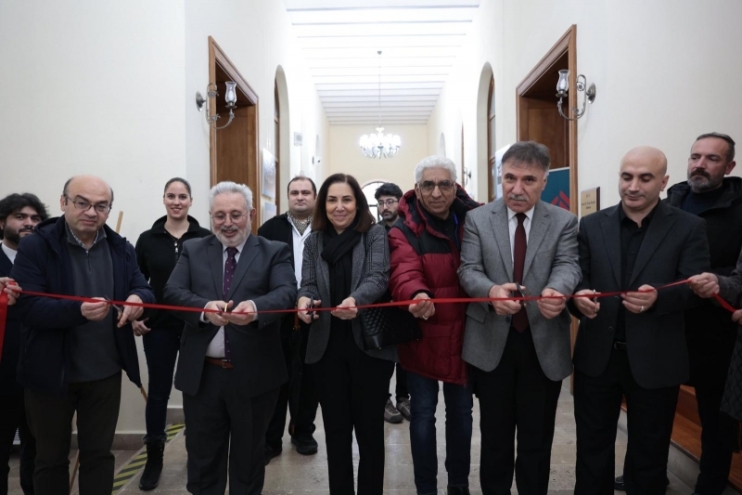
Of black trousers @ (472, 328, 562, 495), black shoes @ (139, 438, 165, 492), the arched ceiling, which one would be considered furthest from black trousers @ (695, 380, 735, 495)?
the arched ceiling

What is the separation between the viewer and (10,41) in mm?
4477

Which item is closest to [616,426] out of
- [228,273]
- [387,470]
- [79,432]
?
[387,470]

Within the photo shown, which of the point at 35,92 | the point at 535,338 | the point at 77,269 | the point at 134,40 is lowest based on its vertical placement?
the point at 535,338

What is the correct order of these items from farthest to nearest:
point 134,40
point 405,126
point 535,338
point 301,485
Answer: point 405,126
point 134,40
point 301,485
point 535,338

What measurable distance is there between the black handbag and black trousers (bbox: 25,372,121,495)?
3.69 ft

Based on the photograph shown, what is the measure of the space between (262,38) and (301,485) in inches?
226

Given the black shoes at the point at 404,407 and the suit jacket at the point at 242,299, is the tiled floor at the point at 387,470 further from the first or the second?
the suit jacket at the point at 242,299

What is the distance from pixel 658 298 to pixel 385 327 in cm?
108

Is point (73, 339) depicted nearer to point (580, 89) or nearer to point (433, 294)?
point (433, 294)

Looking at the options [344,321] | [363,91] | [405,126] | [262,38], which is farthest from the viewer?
[405,126]

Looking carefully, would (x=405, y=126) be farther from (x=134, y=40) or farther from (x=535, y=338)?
(x=535, y=338)

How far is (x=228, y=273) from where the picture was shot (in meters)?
2.56

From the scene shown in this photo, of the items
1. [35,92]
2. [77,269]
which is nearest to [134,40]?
[35,92]

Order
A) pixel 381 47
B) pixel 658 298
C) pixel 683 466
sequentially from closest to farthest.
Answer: pixel 658 298, pixel 683 466, pixel 381 47
